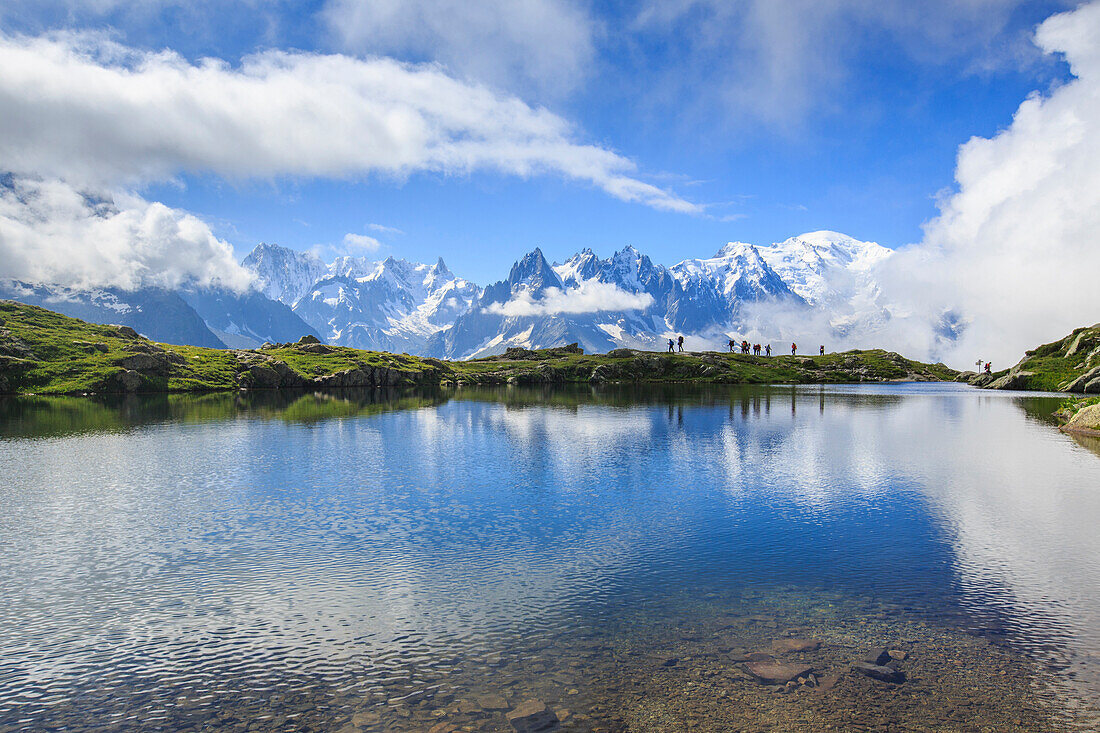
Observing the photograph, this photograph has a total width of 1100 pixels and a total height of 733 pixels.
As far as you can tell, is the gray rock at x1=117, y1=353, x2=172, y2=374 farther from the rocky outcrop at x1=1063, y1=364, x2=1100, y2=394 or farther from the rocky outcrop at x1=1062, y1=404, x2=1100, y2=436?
the rocky outcrop at x1=1063, y1=364, x2=1100, y2=394

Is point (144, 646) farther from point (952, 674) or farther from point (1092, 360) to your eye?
point (1092, 360)

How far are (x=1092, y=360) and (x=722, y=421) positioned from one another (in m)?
136

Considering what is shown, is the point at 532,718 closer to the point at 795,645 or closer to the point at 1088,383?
the point at 795,645

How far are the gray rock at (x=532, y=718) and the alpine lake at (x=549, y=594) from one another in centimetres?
7

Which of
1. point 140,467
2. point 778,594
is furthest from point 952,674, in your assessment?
point 140,467

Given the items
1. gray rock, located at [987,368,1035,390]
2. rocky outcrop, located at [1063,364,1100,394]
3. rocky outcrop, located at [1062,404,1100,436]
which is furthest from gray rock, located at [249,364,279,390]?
gray rock, located at [987,368,1035,390]

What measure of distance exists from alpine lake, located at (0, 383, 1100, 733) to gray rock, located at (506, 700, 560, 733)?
0.07 meters

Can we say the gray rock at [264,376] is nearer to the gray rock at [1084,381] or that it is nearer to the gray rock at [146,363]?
the gray rock at [146,363]

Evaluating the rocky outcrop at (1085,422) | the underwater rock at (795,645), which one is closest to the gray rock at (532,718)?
the underwater rock at (795,645)

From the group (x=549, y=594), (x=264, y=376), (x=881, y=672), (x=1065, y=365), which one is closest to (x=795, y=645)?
(x=881, y=672)

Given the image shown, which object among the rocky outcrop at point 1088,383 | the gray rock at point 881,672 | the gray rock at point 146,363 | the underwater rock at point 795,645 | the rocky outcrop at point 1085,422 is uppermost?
the gray rock at point 146,363

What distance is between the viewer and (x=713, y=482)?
48781 mm

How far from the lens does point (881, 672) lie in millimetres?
19750

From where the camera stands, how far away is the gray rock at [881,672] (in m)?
19.3
